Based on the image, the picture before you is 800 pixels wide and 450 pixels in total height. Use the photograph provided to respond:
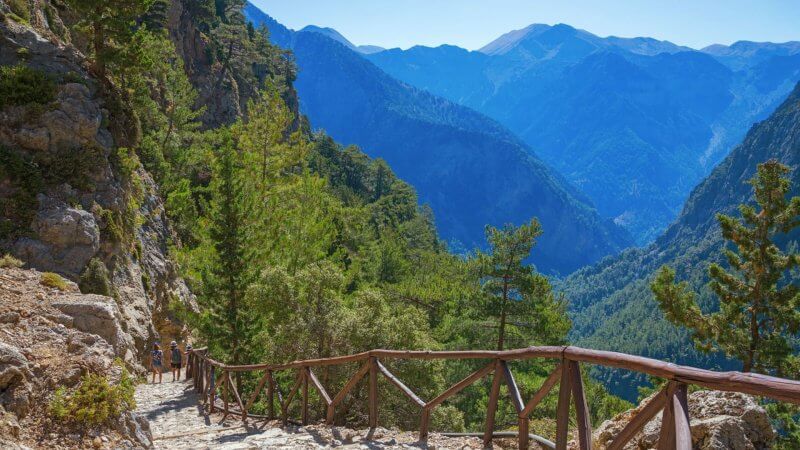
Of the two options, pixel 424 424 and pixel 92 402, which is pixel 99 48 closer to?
pixel 92 402

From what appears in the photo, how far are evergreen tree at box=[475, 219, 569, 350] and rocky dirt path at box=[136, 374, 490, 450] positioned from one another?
1363 centimetres

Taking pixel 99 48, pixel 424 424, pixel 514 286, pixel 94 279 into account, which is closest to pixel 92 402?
pixel 424 424

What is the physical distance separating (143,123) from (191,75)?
24734 millimetres

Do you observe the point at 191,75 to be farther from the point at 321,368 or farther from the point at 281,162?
the point at 321,368

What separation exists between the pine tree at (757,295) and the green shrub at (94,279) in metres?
17.9

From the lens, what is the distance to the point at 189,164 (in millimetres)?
41312

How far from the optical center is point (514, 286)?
25.6 m

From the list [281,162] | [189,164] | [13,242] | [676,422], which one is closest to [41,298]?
[13,242]

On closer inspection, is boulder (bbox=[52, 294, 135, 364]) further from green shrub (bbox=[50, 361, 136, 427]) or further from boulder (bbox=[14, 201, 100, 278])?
boulder (bbox=[14, 201, 100, 278])

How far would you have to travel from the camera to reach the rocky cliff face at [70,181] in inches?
607

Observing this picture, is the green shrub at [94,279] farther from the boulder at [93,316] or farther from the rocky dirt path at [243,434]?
the boulder at [93,316]

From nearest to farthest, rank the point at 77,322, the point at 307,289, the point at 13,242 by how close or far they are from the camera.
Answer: the point at 77,322 → the point at 13,242 → the point at 307,289

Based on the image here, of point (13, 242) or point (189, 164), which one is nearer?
point (13, 242)

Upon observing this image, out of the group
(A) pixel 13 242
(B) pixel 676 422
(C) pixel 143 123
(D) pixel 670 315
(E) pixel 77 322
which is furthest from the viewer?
(C) pixel 143 123
